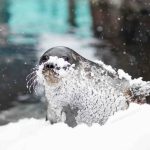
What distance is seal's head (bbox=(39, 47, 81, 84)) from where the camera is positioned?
518cm

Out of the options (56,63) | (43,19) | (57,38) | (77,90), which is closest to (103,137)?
(56,63)

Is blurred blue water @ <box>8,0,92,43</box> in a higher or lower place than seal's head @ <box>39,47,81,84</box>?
higher

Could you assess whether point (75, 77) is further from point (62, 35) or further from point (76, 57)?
point (62, 35)

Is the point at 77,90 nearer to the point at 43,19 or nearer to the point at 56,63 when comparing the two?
the point at 56,63

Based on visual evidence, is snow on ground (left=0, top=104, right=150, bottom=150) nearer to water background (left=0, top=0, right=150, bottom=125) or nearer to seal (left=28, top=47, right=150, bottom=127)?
seal (left=28, top=47, right=150, bottom=127)

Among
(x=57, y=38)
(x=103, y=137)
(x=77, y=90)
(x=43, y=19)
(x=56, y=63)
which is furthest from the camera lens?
(x=43, y=19)

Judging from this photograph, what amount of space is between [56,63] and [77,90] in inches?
21.4

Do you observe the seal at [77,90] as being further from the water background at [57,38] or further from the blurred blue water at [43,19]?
the blurred blue water at [43,19]

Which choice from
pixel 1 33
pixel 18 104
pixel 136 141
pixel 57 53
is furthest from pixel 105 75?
pixel 1 33

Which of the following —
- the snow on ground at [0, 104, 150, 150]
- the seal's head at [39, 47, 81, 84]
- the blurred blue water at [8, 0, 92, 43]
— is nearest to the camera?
the snow on ground at [0, 104, 150, 150]

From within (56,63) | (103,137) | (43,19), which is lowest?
(103,137)

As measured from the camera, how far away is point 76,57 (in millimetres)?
5711

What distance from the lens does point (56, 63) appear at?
5207 mm

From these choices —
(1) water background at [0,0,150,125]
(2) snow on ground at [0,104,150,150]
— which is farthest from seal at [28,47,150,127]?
(1) water background at [0,0,150,125]
